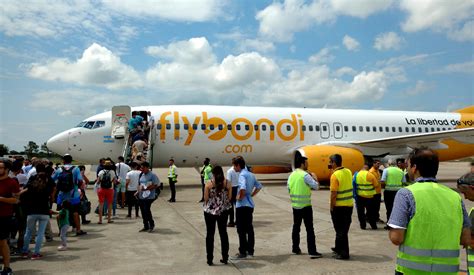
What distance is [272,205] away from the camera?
1194cm

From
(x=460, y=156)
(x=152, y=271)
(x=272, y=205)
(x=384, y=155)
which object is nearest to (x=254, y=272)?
(x=152, y=271)

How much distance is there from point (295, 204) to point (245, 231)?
3.20 feet

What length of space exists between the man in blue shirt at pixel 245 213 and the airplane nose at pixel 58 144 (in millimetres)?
11952

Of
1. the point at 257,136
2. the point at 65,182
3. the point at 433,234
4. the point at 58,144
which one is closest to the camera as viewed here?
the point at 433,234

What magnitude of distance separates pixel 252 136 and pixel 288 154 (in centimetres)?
224

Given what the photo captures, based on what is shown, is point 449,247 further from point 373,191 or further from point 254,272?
point 373,191

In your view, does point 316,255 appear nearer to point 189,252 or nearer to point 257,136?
point 189,252

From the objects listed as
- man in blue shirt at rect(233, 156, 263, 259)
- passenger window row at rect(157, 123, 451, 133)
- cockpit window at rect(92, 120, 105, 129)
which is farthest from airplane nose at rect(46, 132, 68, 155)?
man in blue shirt at rect(233, 156, 263, 259)

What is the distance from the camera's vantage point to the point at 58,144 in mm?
15977

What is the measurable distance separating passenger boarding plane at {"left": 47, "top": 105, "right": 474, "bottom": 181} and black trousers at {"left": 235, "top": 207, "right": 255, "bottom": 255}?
387 inches

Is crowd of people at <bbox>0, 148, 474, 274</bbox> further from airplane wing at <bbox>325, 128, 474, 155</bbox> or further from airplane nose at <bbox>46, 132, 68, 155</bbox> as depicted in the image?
airplane wing at <bbox>325, 128, 474, 155</bbox>

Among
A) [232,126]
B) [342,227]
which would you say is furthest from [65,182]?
[232,126]

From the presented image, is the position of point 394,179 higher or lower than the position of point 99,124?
lower

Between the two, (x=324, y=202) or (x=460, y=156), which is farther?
(x=460, y=156)
